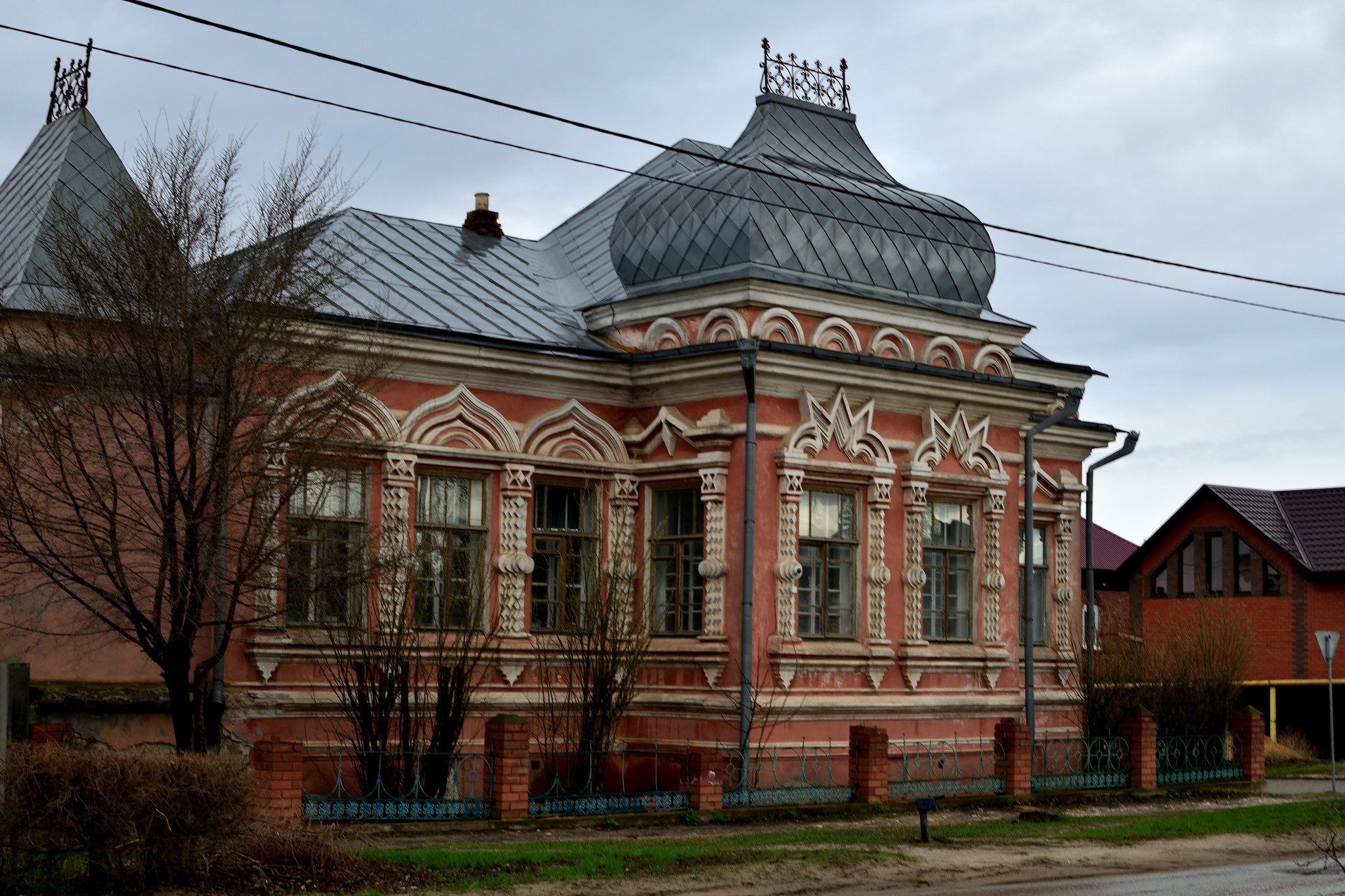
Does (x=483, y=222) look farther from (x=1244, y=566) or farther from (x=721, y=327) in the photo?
(x=1244, y=566)

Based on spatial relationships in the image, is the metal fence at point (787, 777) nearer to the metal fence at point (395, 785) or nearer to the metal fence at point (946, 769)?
the metal fence at point (946, 769)

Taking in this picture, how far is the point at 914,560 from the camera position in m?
20.1

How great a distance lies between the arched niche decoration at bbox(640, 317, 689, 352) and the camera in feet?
65.1

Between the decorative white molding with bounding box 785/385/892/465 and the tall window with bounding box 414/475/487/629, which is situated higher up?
the decorative white molding with bounding box 785/385/892/465

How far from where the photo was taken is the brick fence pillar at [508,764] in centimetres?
1522

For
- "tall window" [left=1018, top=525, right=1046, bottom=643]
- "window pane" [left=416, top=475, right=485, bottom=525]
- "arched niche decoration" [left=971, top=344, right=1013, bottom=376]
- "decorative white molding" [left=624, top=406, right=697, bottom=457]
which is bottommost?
"tall window" [left=1018, top=525, right=1046, bottom=643]

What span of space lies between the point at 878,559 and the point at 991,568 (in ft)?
6.80

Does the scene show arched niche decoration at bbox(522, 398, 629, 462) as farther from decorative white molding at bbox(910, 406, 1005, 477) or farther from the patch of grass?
the patch of grass

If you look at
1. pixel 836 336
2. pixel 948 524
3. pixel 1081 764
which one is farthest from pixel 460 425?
pixel 1081 764

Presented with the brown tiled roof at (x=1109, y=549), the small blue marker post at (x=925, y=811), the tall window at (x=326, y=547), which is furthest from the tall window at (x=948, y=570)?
the brown tiled roof at (x=1109, y=549)

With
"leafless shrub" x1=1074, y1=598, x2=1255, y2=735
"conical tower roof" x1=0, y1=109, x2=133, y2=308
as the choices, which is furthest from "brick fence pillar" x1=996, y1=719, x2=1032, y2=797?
"conical tower roof" x1=0, y1=109, x2=133, y2=308

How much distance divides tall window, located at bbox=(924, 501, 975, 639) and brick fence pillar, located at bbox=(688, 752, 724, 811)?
4.91 m

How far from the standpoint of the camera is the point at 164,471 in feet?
44.3

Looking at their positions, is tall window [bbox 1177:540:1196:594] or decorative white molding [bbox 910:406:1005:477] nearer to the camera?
decorative white molding [bbox 910:406:1005:477]
